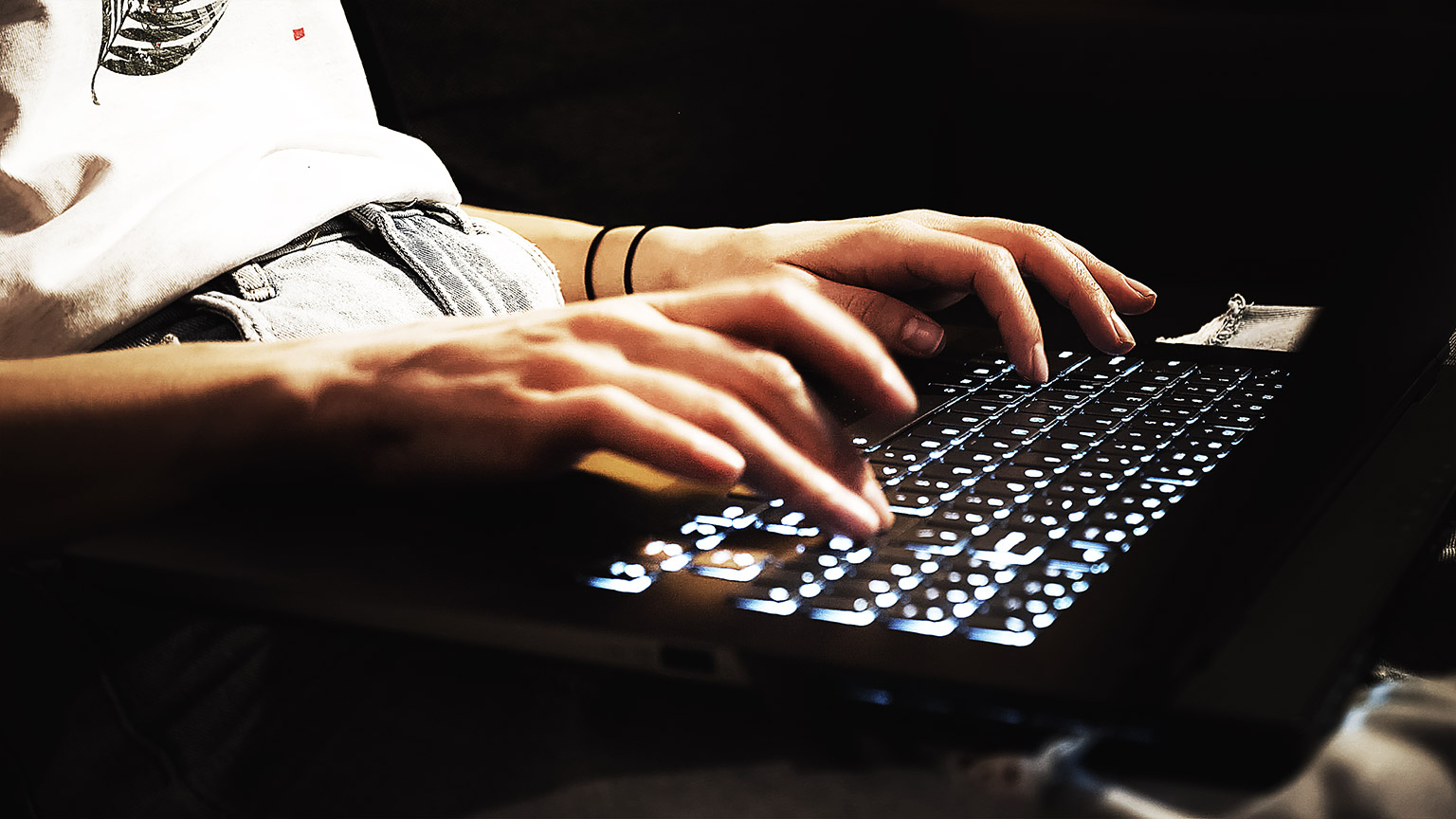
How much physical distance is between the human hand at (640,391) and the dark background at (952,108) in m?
0.84

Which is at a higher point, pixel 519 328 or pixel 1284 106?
pixel 519 328

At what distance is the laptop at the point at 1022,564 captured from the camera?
305mm

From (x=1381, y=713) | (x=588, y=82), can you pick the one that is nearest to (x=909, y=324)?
(x=1381, y=713)

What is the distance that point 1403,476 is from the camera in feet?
1.60

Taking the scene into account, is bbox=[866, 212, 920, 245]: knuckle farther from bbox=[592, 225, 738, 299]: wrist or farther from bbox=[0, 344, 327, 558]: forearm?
bbox=[0, 344, 327, 558]: forearm

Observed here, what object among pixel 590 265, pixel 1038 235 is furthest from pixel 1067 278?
pixel 590 265

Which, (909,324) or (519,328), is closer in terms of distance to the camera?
(519,328)

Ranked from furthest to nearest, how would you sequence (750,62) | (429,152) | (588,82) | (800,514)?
(750,62) < (588,82) < (429,152) < (800,514)

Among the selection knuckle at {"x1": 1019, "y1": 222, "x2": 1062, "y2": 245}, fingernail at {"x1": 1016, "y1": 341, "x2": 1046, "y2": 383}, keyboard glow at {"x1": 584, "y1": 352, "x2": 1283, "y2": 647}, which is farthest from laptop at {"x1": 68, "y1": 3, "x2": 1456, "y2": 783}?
knuckle at {"x1": 1019, "y1": 222, "x2": 1062, "y2": 245}

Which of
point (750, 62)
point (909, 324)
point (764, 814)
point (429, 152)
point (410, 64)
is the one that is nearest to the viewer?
point (764, 814)

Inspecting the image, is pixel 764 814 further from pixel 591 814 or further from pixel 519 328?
pixel 519 328

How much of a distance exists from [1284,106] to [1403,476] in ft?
3.02

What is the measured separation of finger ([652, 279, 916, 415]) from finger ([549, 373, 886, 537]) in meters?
0.04

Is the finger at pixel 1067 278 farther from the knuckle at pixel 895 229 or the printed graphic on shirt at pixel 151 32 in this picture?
the printed graphic on shirt at pixel 151 32
